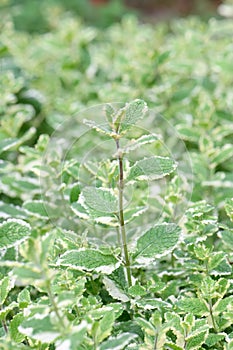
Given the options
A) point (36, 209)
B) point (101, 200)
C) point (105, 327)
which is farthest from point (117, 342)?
point (36, 209)

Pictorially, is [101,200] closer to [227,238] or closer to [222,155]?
[227,238]

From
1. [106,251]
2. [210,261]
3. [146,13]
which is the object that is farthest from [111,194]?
[146,13]

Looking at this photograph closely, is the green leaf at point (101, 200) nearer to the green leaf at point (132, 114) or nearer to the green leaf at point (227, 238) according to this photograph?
the green leaf at point (132, 114)

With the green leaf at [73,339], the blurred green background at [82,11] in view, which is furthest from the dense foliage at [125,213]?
the blurred green background at [82,11]

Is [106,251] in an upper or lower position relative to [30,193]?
upper

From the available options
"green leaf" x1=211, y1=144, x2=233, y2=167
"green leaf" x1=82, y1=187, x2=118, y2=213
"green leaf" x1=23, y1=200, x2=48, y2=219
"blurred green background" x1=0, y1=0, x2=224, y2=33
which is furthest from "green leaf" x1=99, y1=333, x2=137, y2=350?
"blurred green background" x1=0, y1=0, x2=224, y2=33

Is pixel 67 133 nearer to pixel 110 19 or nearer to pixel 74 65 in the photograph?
pixel 74 65
